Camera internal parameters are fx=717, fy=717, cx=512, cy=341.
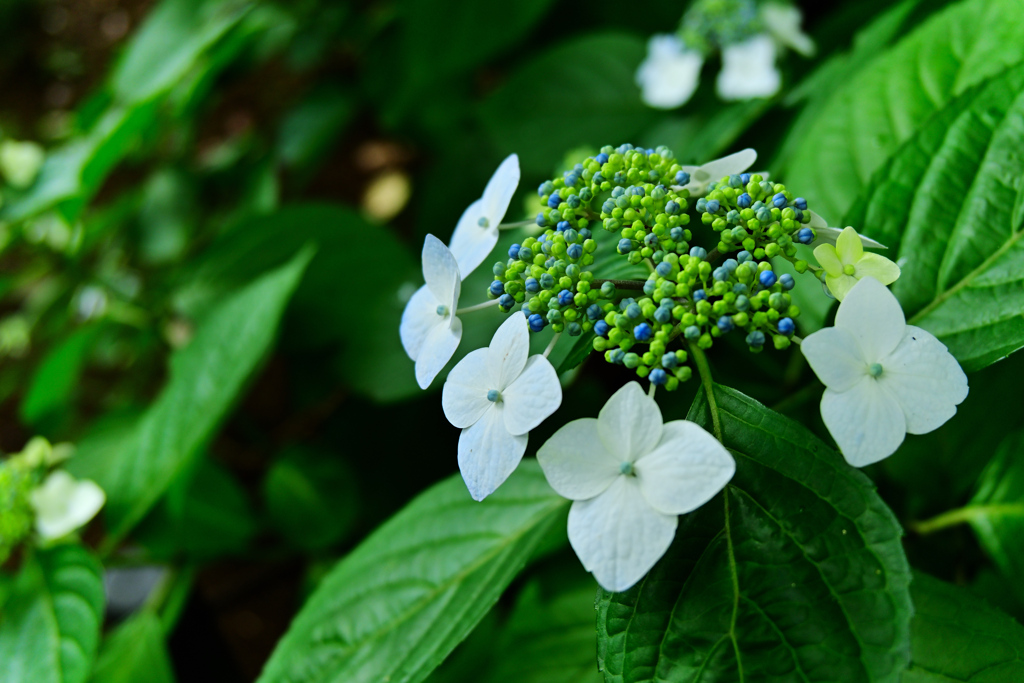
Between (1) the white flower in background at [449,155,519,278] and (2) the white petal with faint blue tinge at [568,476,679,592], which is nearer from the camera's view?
(2) the white petal with faint blue tinge at [568,476,679,592]

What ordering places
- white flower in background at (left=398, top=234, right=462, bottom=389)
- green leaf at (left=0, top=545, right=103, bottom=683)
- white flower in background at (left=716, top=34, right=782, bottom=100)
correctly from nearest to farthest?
white flower in background at (left=398, top=234, right=462, bottom=389) → green leaf at (left=0, top=545, right=103, bottom=683) → white flower in background at (left=716, top=34, right=782, bottom=100)

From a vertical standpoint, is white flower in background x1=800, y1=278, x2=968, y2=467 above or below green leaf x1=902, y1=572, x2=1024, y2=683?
above

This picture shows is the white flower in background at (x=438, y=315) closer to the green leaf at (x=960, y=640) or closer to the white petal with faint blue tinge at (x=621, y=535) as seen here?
the white petal with faint blue tinge at (x=621, y=535)

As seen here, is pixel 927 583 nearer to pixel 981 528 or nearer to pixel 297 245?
pixel 981 528

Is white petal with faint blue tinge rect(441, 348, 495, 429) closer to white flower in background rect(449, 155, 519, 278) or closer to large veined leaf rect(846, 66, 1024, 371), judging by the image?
white flower in background rect(449, 155, 519, 278)

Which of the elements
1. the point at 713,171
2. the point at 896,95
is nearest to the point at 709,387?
the point at 713,171

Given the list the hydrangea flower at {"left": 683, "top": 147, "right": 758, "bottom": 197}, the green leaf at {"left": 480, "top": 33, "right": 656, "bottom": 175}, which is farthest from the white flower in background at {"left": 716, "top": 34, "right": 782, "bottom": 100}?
the hydrangea flower at {"left": 683, "top": 147, "right": 758, "bottom": 197}

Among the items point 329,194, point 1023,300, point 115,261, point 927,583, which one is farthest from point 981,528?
point 329,194
